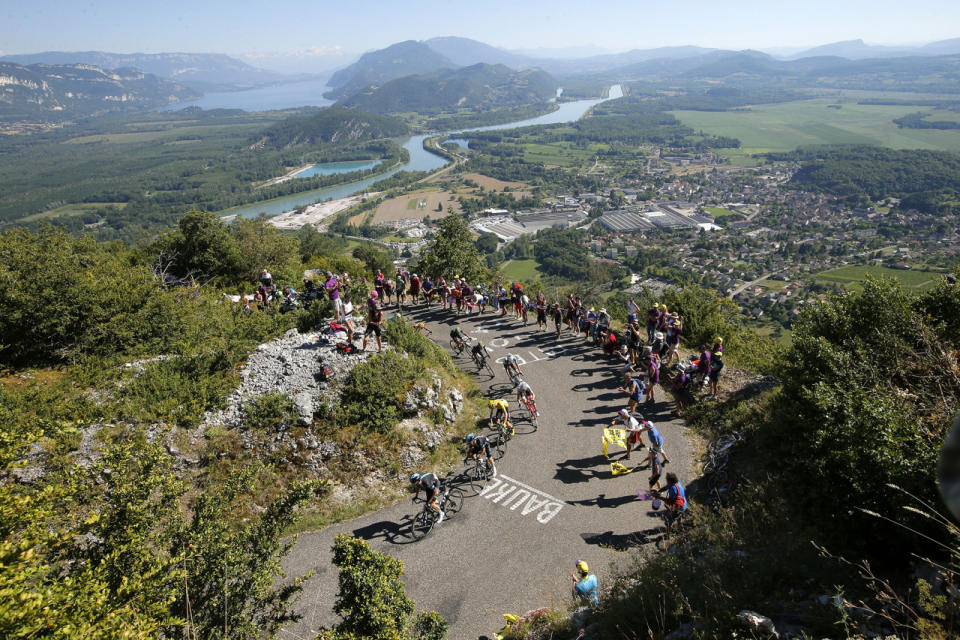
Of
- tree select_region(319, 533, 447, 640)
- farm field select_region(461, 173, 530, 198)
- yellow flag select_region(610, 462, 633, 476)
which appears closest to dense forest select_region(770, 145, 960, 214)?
farm field select_region(461, 173, 530, 198)

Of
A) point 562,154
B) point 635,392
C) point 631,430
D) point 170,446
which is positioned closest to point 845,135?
point 562,154

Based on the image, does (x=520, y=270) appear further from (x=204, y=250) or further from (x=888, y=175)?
(x=888, y=175)

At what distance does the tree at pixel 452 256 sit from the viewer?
86.3 feet

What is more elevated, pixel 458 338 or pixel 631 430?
pixel 458 338

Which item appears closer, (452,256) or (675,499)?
(675,499)

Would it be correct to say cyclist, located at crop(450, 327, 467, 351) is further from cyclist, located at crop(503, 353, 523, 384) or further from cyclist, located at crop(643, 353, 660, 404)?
cyclist, located at crop(643, 353, 660, 404)

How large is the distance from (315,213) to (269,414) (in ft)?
369

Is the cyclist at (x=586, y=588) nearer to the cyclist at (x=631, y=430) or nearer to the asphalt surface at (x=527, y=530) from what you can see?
the asphalt surface at (x=527, y=530)

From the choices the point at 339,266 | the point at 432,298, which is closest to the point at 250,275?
the point at 339,266

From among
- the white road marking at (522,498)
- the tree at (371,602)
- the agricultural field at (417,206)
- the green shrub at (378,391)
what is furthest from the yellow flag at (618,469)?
the agricultural field at (417,206)

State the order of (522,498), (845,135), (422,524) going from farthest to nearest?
(845,135) → (522,498) → (422,524)

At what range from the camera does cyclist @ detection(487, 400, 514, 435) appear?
44.0 feet

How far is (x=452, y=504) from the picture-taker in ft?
37.2

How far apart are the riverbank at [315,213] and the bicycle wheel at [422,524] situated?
102115 millimetres
